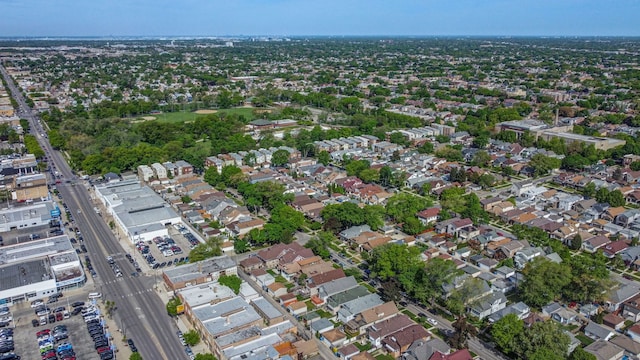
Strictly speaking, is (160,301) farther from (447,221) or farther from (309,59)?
(309,59)

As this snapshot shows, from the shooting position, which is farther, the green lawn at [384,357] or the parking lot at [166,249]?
the parking lot at [166,249]

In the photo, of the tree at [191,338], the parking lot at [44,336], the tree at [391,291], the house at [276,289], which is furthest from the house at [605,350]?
the parking lot at [44,336]

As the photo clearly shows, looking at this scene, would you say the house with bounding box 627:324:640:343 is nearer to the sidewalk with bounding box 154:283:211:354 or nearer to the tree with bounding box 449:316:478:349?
the tree with bounding box 449:316:478:349

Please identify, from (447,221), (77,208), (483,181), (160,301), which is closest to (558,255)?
(447,221)

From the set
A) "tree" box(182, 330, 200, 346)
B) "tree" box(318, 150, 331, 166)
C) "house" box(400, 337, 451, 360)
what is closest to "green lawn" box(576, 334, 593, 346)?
"house" box(400, 337, 451, 360)

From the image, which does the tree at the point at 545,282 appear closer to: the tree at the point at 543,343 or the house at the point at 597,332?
the house at the point at 597,332

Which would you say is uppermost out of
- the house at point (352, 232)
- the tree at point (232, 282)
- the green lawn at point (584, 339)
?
the house at point (352, 232)

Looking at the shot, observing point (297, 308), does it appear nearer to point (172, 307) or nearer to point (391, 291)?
point (391, 291)
